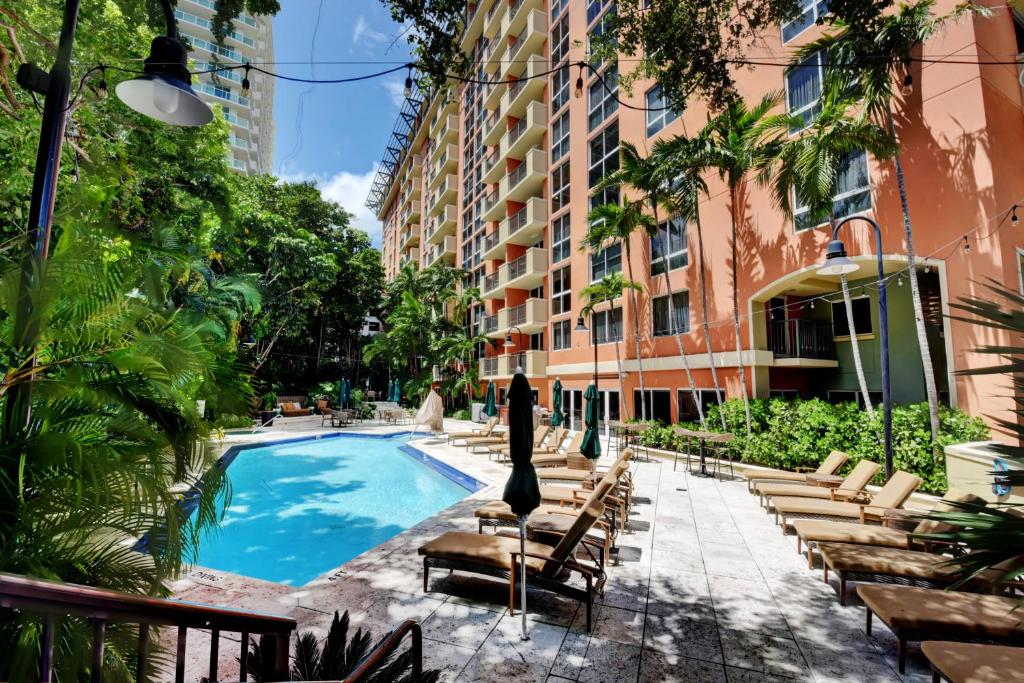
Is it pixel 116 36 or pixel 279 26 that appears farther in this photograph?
pixel 116 36

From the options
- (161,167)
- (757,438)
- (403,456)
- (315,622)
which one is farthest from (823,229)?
(161,167)

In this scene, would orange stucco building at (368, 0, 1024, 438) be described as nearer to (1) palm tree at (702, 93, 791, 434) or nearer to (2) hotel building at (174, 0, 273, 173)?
(1) palm tree at (702, 93, 791, 434)

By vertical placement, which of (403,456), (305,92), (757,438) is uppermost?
(305,92)

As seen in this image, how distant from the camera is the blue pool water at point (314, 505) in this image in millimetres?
7586

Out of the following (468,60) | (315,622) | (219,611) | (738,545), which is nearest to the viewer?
(219,611)

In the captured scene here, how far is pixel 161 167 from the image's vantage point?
40.2ft

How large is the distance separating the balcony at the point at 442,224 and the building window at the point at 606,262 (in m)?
20.7

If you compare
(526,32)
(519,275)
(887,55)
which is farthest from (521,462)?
(526,32)

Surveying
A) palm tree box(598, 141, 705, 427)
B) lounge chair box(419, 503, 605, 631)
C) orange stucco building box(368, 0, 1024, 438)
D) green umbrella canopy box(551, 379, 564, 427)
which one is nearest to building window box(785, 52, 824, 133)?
orange stucco building box(368, 0, 1024, 438)

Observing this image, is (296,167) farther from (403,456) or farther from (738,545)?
(403,456)

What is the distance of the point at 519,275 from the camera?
84.2 feet

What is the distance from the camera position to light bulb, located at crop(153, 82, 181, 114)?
11.5ft

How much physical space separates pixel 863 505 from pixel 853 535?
1.63 metres

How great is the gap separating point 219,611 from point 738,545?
22.5 feet
